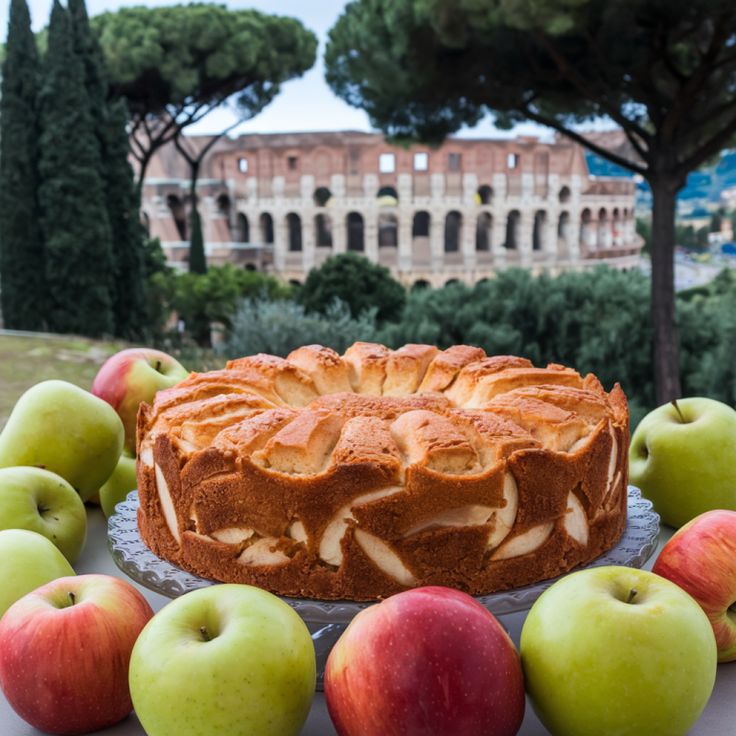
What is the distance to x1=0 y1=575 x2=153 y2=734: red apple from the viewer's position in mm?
969

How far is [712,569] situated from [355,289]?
893 centimetres

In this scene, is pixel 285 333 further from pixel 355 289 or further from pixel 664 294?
pixel 664 294

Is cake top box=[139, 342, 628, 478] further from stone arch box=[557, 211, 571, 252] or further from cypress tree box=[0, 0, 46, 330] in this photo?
stone arch box=[557, 211, 571, 252]

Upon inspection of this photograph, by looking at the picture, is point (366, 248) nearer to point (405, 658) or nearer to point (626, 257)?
point (626, 257)

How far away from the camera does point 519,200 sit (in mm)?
20281

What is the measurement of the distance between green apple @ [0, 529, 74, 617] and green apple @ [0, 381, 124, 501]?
0.32m

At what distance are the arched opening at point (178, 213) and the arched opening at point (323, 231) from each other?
11.6 feet

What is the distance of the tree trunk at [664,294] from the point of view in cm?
702

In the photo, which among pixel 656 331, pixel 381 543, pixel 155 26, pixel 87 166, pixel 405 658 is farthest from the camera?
pixel 155 26

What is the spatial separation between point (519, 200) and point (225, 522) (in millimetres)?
19975

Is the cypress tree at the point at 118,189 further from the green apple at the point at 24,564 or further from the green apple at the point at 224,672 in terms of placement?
A: the green apple at the point at 224,672

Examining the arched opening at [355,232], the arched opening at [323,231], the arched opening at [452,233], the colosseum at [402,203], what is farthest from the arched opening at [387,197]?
the arched opening at [452,233]

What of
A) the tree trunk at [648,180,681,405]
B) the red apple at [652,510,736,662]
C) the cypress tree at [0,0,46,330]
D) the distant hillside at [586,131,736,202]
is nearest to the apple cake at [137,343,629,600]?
A: the red apple at [652,510,736,662]

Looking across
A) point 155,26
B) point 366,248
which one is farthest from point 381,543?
point 366,248
